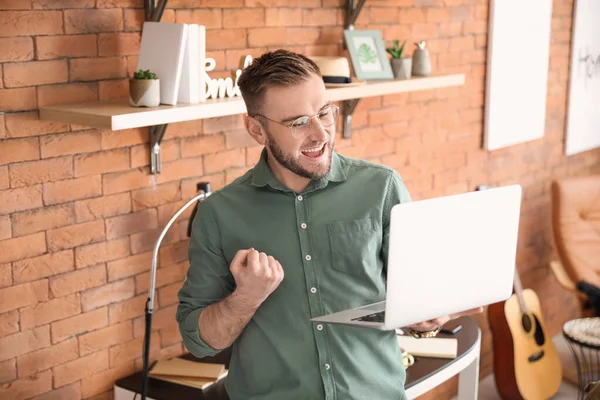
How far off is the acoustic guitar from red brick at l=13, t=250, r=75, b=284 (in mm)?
2039

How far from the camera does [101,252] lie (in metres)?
2.48

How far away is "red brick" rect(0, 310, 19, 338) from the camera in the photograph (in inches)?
89.3

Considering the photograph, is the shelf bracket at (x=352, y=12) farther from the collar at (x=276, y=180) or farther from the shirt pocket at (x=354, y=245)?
the shirt pocket at (x=354, y=245)

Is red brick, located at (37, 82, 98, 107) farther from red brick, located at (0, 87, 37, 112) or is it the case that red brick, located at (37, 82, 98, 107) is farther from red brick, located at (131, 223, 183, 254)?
red brick, located at (131, 223, 183, 254)

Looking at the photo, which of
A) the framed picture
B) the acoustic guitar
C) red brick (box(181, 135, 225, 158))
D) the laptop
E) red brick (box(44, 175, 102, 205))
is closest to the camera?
the laptop

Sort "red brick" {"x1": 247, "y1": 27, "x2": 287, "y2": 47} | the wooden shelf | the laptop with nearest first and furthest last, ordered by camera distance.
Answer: the laptop, the wooden shelf, "red brick" {"x1": 247, "y1": 27, "x2": 287, "y2": 47}

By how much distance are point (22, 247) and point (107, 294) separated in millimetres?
345

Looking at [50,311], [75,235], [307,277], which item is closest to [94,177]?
[75,235]

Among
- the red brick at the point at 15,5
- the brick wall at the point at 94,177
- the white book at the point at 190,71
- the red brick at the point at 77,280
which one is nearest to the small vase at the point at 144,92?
the white book at the point at 190,71

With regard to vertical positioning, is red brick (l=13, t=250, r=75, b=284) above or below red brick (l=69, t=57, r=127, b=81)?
below

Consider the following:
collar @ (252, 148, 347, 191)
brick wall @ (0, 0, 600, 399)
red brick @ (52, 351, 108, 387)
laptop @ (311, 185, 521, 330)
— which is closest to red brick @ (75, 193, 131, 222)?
brick wall @ (0, 0, 600, 399)

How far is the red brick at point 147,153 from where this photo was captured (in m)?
2.52

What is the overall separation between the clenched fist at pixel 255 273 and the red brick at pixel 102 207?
0.85 metres

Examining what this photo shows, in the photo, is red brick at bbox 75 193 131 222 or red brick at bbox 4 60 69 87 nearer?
red brick at bbox 4 60 69 87
